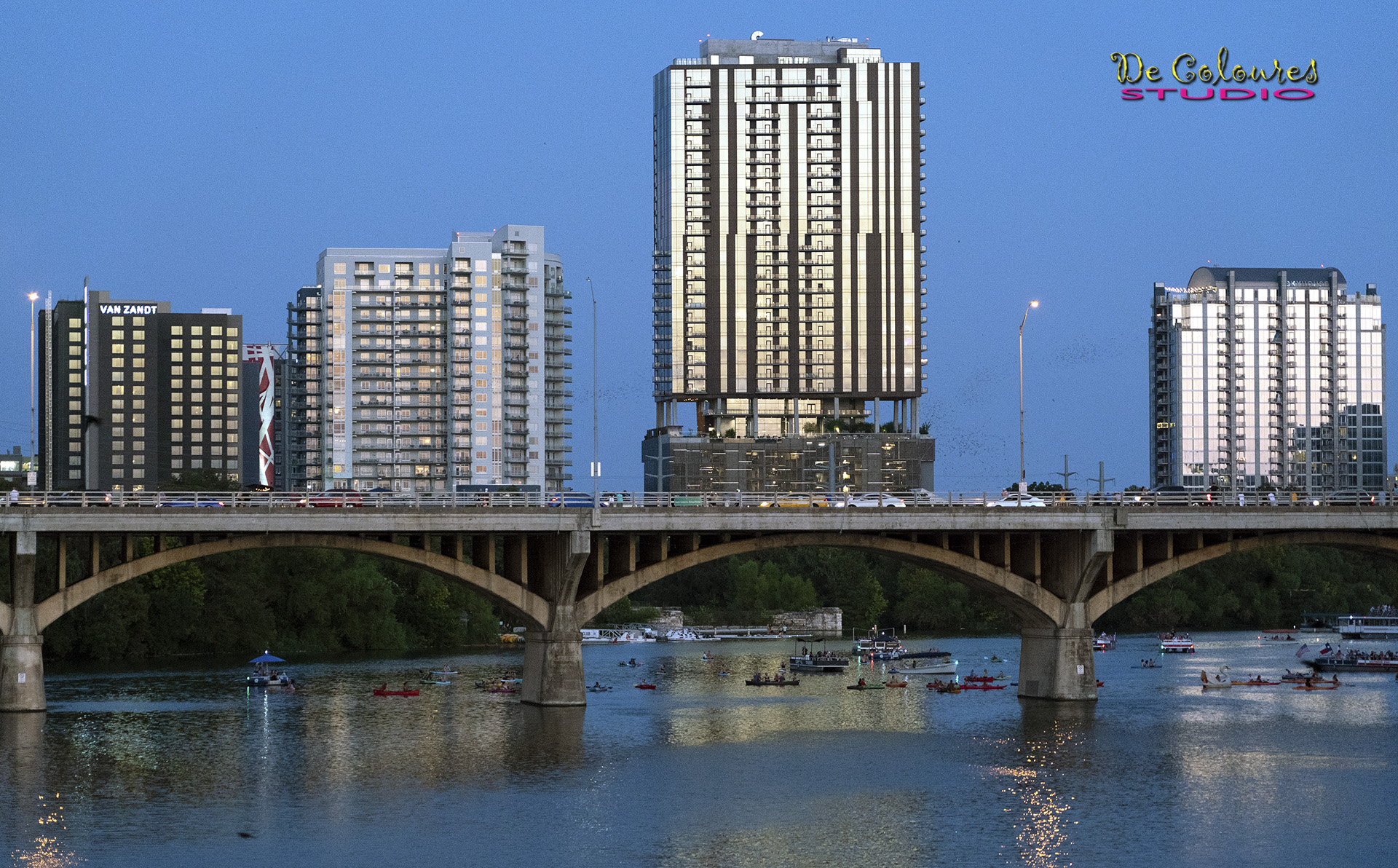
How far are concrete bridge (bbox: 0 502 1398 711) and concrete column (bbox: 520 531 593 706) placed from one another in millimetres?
109

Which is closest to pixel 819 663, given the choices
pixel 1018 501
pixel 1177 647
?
pixel 1177 647

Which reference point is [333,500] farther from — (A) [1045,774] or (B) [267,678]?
(A) [1045,774]

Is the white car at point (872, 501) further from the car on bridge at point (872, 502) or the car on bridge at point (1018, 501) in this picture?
the car on bridge at point (1018, 501)

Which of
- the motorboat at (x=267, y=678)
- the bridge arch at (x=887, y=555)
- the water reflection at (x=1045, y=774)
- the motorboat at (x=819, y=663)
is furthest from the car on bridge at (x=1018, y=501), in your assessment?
the motorboat at (x=267, y=678)

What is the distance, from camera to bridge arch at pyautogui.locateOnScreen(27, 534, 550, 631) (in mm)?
94438

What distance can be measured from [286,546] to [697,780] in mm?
28797

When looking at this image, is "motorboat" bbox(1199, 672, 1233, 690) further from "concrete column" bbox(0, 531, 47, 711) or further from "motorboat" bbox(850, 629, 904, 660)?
"concrete column" bbox(0, 531, 47, 711)

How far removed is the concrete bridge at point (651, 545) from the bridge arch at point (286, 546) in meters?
0.10

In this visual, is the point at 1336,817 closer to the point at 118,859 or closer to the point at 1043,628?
the point at 1043,628

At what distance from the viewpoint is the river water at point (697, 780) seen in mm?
63062

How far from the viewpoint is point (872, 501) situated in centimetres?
11125

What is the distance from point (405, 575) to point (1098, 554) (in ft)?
360

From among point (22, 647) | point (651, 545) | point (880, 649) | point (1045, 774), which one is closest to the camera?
point (1045, 774)

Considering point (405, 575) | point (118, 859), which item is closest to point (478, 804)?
point (118, 859)
